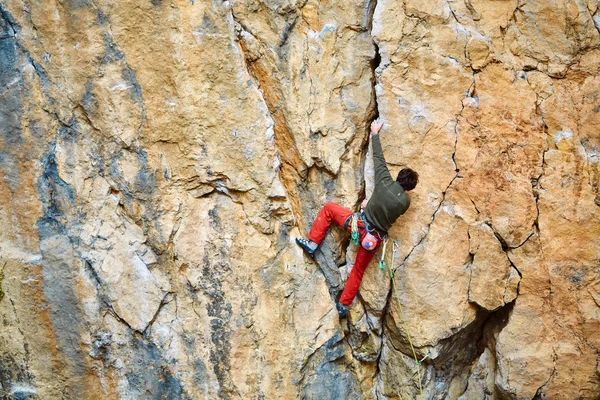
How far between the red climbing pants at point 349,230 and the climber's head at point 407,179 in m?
0.58

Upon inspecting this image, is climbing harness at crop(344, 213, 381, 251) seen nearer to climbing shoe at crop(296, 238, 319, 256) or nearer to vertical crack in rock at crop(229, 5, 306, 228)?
climbing shoe at crop(296, 238, 319, 256)

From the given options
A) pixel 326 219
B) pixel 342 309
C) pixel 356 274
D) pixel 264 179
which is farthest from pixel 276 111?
pixel 342 309

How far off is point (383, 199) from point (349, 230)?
0.51m

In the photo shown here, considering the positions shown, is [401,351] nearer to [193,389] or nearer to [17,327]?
[193,389]

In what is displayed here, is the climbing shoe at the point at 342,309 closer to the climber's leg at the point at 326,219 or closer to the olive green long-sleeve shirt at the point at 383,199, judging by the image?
the climber's leg at the point at 326,219

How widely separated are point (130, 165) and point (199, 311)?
1577 mm

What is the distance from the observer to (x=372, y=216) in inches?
215

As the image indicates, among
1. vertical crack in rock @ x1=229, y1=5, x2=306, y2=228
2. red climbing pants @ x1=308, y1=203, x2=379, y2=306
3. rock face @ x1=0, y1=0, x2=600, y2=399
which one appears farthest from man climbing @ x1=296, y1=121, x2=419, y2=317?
vertical crack in rock @ x1=229, y1=5, x2=306, y2=228

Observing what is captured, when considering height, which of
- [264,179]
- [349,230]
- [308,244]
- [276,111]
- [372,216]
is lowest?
[308,244]

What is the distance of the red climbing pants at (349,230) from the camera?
5656 millimetres

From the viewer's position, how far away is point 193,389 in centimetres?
559

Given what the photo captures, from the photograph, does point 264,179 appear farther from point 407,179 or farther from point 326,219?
point 407,179

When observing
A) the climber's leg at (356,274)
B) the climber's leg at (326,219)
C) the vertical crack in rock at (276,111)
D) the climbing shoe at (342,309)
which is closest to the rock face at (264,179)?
the vertical crack in rock at (276,111)

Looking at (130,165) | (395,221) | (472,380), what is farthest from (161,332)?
(472,380)
